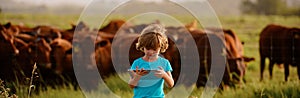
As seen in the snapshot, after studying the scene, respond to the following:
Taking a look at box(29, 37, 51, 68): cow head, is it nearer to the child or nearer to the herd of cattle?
the herd of cattle

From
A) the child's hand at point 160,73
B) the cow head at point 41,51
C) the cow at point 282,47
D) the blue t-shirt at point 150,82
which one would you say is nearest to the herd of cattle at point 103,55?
the cow head at point 41,51

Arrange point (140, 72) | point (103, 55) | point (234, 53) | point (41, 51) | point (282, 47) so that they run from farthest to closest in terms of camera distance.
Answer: point (282, 47)
point (234, 53)
point (103, 55)
point (41, 51)
point (140, 72)

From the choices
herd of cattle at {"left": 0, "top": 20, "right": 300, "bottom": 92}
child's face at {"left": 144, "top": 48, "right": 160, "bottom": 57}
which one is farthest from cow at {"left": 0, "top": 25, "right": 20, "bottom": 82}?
child's face at {"left": 144, "top": 48, "right": 160, "bottom": 57}

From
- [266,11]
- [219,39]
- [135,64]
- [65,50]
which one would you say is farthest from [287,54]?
[266,11]

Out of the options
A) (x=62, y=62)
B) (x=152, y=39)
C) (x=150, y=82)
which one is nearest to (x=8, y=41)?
(x=62, y=62)

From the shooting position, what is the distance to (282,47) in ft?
42.4

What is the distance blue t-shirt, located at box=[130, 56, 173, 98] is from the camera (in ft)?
16.0

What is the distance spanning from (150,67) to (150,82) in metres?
0.14

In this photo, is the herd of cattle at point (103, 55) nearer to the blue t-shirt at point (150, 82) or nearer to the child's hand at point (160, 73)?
the blue t-shirt at point (150, 82)

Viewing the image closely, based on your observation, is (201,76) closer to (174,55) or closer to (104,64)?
(174,55)

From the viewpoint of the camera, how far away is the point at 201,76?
11.2 meters

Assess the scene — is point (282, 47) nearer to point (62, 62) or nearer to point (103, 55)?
point (103, 55)

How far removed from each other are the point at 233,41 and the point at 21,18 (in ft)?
97.6

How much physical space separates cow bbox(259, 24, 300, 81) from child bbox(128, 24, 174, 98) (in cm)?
786
